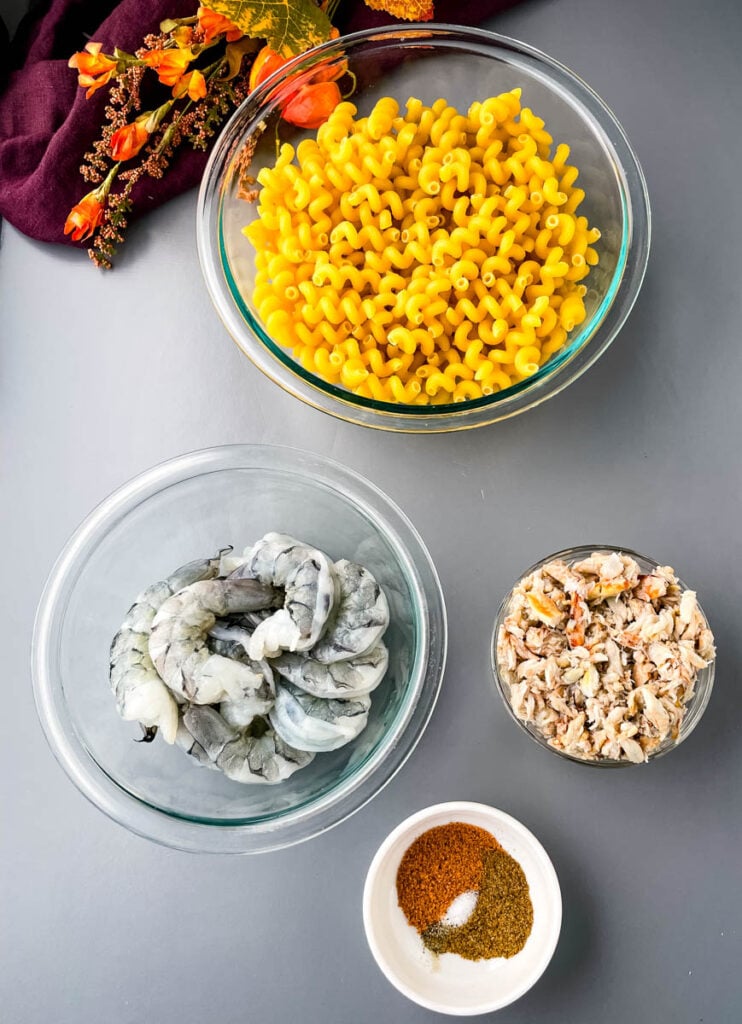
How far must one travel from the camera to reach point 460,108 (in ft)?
3.74

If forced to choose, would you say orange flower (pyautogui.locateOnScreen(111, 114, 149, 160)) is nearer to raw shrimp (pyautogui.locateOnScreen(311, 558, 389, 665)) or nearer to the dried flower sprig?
the dried flower sprig

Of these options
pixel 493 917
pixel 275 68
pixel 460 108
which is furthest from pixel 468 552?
pixel 275 68

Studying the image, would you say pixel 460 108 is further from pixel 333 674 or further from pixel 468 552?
pixel 333 674

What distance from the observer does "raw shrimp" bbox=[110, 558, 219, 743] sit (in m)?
0.98

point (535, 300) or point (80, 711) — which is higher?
point (535, 300)

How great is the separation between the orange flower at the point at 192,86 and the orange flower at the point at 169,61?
2 centimetres

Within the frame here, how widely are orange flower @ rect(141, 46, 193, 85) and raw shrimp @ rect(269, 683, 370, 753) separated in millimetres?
786

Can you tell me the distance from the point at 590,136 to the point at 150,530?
768 millimetres

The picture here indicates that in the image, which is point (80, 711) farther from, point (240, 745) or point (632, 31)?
point (632, 31)

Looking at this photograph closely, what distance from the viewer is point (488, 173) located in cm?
103

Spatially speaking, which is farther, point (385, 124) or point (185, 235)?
point (185, 235)

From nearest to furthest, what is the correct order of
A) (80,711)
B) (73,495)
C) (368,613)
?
(368,613) < (80,711) < (73,495)

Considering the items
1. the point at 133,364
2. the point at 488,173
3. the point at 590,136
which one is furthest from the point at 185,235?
the point at 590,136

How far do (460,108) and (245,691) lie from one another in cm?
79
